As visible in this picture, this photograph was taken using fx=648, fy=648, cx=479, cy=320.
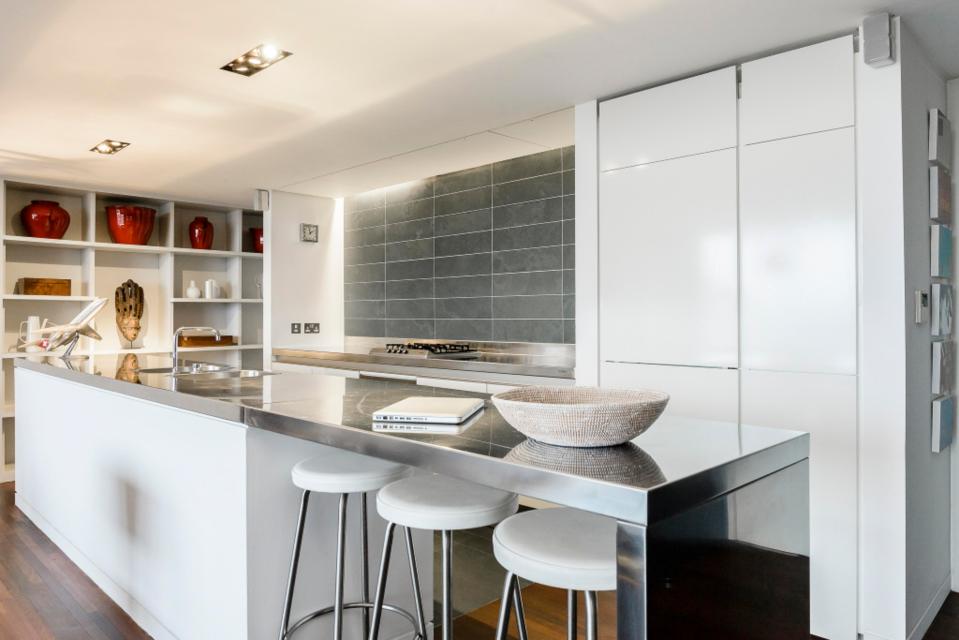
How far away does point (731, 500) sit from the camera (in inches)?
45.8

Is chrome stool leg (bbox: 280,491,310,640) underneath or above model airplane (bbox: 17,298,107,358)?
underneath

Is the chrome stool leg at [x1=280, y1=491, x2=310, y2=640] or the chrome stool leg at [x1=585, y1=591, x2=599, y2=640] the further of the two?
the chrome stool leg at [x1=280, y1=491, x2=310, y2=640]

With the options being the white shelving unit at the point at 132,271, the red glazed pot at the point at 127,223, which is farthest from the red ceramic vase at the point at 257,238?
the red glazed pot at the point at 127,223

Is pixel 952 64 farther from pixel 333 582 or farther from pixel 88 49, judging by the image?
pixel 88 49

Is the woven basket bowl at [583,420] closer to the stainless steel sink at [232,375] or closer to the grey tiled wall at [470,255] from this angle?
the stainless steel sink at [232,375]

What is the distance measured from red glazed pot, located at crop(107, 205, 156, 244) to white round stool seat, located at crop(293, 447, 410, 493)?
4443mm

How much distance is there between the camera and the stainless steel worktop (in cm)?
103

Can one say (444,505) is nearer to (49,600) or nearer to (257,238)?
(49,600)

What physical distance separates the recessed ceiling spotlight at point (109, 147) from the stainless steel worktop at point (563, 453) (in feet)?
8.36

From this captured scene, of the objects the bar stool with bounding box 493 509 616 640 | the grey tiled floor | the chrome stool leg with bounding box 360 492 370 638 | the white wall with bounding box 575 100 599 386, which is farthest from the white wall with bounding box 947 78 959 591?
the chrome stool leg with bounding box 360 492 370 638

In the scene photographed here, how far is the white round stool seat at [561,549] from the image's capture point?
1179mm

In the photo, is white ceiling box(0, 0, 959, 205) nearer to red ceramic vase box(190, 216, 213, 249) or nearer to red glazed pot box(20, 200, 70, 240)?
red glazed pot box(20, 200, 70, 240)

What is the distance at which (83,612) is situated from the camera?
2621mm

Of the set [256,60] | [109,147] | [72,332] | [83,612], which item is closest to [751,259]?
[256,60]
